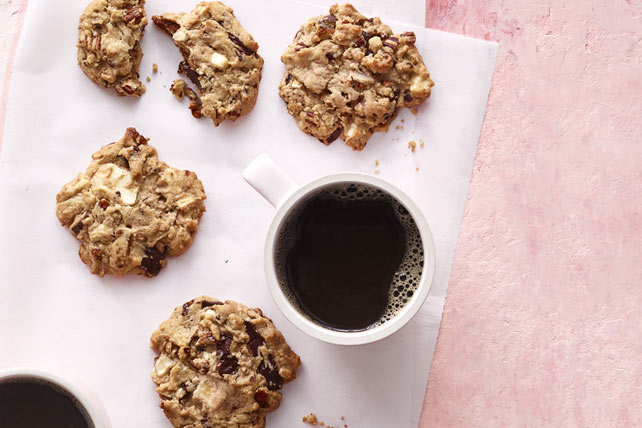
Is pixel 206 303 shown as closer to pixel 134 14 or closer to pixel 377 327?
pixel 377 327

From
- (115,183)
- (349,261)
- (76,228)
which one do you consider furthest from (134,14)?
(349,261)

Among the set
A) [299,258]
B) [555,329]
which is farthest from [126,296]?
[555,329]

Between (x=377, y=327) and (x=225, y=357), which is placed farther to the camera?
(x=225, y=357)

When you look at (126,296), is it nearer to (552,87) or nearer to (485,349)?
(485,349)

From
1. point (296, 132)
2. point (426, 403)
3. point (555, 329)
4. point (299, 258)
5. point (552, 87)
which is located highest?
point (552, 87)

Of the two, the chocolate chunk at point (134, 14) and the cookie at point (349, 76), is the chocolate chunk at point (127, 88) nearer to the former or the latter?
the chocolate chunk at point (134, 14)

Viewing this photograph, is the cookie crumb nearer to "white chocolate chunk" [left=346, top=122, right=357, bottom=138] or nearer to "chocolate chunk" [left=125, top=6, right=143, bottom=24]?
"white chocolate chunk" [left=346, top=122, right=357, bottom=138]
